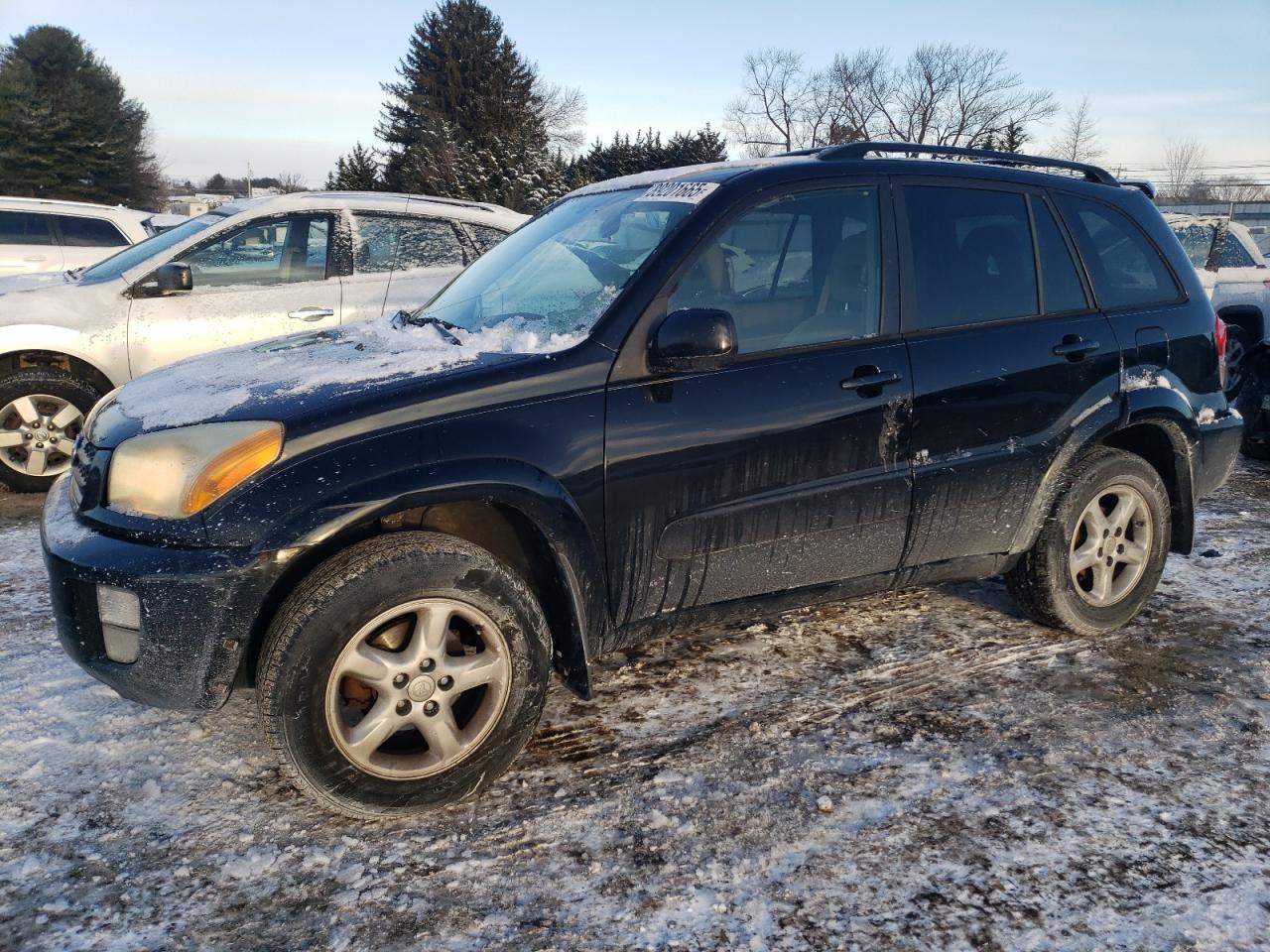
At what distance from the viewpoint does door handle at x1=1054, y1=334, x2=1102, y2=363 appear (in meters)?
3.62

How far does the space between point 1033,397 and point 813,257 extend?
0.98 metres

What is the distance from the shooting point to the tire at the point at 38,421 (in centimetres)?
591

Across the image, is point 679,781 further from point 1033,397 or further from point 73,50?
point 73,50

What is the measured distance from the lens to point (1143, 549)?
3955mm

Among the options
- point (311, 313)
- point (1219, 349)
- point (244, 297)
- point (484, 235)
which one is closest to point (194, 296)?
point (244, 297)

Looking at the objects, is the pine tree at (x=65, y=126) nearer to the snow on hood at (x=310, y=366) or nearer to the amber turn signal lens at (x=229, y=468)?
the snow on hood at (x=310, y=366)

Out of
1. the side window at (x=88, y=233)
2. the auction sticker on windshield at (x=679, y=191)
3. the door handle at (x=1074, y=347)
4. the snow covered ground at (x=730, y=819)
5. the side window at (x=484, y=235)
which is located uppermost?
the side window at (x=88, y=233)

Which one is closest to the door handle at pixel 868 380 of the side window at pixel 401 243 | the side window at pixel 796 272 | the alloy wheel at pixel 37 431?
the side window at pixel 796 272

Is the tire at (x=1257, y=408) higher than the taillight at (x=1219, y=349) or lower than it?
lower

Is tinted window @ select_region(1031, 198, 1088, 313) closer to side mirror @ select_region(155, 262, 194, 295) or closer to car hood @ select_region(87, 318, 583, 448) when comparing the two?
car hood @ select_region(87, 318, 583, 448)

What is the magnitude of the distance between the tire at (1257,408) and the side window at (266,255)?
6520mm

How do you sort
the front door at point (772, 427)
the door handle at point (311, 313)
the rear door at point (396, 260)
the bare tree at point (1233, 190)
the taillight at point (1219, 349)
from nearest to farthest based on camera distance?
the front door at point (772, 427), the taillight at point (1219, 349), the door handle at point (311, 313), the rear door at point (396, 260), the bare tree at point (1233, 190)

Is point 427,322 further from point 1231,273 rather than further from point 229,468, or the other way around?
point 1231,273

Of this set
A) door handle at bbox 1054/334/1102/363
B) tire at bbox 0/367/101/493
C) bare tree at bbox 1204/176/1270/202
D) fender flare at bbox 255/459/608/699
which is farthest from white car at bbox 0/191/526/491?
bare tree at bbox 1204/176/1270/202
